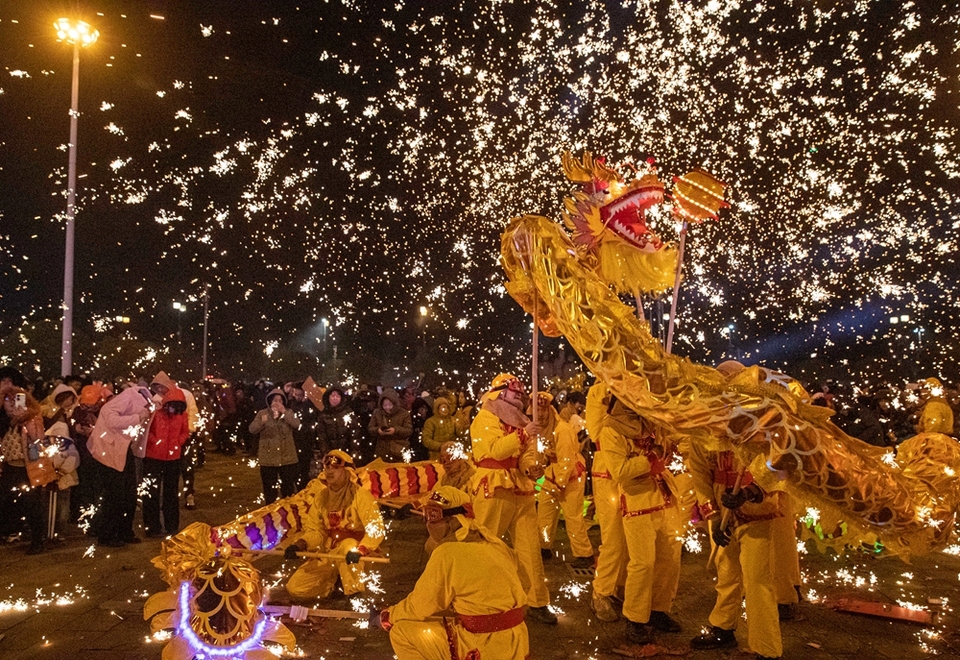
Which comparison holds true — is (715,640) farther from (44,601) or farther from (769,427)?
(44,601)

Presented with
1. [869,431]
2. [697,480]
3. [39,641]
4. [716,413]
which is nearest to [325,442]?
[39,641]

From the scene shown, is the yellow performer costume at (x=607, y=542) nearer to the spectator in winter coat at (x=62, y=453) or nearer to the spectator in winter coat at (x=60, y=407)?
the spectator in winter coat at (x=62, y=453)

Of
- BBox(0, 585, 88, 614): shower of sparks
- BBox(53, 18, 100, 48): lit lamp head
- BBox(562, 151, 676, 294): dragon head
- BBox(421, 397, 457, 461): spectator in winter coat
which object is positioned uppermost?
BBox(53, 18, 100, 48): lit lamp head

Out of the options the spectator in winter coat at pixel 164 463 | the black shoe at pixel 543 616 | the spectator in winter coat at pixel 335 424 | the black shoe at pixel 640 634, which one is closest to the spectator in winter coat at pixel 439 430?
the spectator in winter coat at pixel 335 424

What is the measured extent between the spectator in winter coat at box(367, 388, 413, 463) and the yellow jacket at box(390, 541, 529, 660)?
6.35m

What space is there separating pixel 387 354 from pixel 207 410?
44.3 ft

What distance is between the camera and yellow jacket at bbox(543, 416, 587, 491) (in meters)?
6.62

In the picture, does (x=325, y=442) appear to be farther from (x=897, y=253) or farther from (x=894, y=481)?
(x=897, y=253)

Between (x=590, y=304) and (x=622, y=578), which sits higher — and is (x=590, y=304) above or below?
above

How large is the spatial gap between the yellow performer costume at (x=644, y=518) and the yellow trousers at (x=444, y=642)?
177 cm

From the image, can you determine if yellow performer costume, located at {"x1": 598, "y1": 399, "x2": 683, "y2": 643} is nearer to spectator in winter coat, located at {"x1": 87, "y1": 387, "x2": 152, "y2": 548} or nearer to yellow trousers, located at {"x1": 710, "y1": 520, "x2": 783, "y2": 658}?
yellow trousers, located at {"x1": 710, "y1": 520, "x2": 783, "y2": 658}

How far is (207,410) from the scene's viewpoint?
1434 cm

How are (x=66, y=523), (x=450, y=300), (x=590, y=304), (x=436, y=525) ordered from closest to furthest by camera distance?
(x=436, y=525)
(x=590, y=304)
(x=66, y=523)
(x=450, y=300)

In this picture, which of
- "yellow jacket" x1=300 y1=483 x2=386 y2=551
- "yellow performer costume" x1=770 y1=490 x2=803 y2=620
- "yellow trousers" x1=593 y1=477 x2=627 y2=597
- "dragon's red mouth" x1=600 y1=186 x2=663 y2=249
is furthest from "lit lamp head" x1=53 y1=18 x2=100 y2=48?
"yellow performer costume" x1=770 y1=490 x2=803 y2=620
